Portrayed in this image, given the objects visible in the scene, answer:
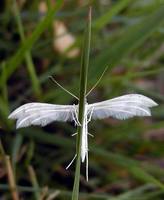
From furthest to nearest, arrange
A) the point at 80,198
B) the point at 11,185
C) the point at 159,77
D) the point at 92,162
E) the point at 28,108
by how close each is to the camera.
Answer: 1. the point at 159,77
2. the point at 92,162
3. the point at 80,198
4. the point at 11,185
5. the point at 28,108

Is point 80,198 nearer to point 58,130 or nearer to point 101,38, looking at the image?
point 58,130

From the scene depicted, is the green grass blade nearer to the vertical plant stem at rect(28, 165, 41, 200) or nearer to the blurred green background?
the blurred green background

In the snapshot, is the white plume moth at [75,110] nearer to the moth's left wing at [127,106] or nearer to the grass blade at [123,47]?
the moth's left wing at [127,106]

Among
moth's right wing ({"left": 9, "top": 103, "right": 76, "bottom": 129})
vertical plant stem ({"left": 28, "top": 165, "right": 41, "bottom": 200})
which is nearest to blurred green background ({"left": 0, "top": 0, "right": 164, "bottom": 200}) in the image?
vertical plant stem ({"left": 28, "top": 165, "right": 41, "bottom": 200})

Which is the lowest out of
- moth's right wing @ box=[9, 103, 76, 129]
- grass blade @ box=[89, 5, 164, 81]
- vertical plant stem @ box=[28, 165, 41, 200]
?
vertical plant stem @ box=[28, 165, 41, 200]

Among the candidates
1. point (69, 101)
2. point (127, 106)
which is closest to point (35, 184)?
point (69, 101)

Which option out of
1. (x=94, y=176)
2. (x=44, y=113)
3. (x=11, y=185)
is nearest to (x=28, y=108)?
(x=44, y=113)
